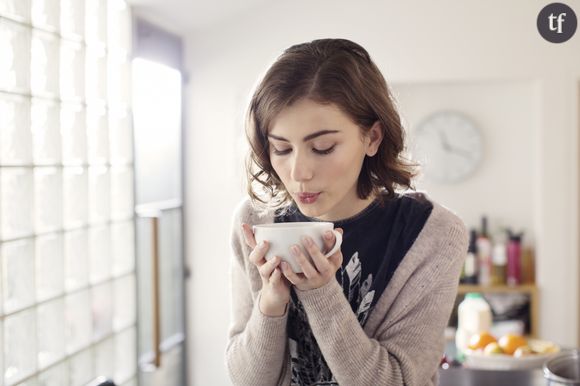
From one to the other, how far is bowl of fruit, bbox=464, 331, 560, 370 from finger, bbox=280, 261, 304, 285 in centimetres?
59

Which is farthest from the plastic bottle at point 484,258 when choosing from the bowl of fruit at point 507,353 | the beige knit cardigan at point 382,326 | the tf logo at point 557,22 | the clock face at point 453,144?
the tf logo at point 557,22

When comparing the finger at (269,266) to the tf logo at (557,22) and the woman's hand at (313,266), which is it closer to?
the woman's hand at (313,266)

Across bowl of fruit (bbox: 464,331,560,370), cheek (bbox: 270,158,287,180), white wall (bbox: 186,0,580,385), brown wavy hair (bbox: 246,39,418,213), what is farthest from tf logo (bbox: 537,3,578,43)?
bowl of fruit (bbox: 464,331,560,370)

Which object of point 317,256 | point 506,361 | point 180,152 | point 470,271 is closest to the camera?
point 317,256

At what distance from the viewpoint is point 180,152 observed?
2.35m

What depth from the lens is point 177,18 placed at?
153 centimetres

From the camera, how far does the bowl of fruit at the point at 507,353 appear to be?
3.41 feet

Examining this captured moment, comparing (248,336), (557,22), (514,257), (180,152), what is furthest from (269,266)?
(514,257)

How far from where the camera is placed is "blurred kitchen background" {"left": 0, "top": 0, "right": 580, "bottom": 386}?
0.72 m

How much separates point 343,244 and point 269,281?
11cm

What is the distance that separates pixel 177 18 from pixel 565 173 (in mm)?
1043

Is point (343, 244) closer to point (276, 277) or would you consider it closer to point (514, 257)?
point (276, 277)

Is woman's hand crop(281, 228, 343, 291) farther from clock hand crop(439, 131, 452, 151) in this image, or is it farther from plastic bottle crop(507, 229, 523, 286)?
clock hand crop(439, 131, 452, 151)

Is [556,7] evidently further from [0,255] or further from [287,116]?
[0,255]
